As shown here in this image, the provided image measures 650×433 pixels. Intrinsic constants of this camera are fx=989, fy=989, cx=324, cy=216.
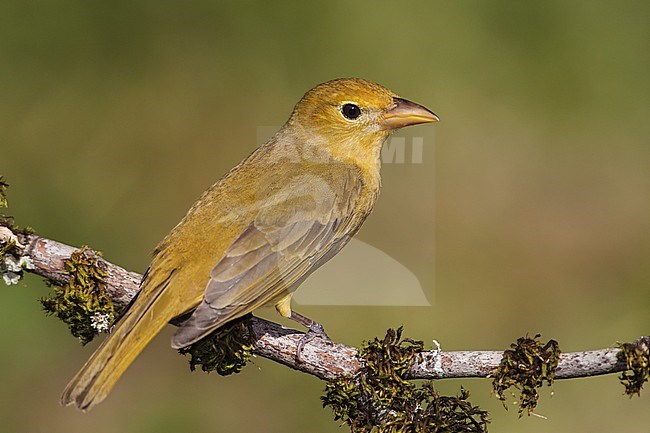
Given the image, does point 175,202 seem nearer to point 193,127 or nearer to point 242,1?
point 193,127

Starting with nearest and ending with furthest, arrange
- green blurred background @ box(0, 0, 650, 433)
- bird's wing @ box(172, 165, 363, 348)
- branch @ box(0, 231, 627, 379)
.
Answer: branch @ box(0, 231, 627, 379), bird's wing @ box(172, 165, 363, 348), green blurred background @ box(0, 0, 650, 433)

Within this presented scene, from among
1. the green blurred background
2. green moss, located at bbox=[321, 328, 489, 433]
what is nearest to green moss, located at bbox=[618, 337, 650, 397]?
green moss, located at bbox=[321, 328, 489, 433]

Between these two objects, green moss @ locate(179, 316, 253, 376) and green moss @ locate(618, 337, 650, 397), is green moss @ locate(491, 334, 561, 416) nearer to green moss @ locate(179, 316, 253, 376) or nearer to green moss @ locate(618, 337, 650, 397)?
green moss @ locate(618, 337, 650, 397)

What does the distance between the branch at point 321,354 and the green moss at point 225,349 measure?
0.13 feet

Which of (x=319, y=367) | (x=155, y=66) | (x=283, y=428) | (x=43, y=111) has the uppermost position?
(x=155, y=66)

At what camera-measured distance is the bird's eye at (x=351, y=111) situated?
496 cm

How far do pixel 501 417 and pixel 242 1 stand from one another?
13.7 feet

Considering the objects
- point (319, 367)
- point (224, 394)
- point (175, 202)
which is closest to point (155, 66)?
point (175, 202)

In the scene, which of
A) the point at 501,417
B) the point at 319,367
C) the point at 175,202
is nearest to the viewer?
the point at 319,367

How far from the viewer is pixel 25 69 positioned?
803 centimetres

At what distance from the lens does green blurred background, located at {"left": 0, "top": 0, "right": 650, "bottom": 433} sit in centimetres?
665

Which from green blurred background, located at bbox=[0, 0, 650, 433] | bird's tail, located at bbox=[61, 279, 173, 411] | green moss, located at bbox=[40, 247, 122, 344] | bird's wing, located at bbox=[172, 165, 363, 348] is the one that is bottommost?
bird's tail, located at bbox=[61, 279, 173, 411]

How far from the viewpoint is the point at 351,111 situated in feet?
16.3

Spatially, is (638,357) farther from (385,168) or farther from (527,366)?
(385,168)
